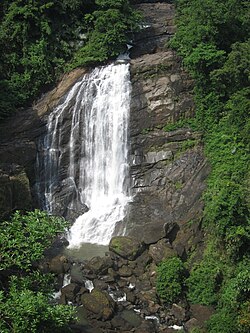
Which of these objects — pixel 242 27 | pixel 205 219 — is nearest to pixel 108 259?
pixel 205 219

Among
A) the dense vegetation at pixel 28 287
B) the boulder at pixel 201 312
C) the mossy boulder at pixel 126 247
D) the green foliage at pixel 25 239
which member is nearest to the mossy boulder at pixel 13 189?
the mossy boulder at pixel 126 247

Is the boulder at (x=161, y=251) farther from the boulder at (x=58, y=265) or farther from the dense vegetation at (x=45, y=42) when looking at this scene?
the dense vegetation at (x=45, y=42)

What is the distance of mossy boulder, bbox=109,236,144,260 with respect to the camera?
2062cm

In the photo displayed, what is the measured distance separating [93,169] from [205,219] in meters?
7.38

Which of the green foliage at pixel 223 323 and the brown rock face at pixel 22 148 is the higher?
the brown rock face at pixel 22 148

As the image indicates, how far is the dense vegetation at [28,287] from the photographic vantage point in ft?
38.8

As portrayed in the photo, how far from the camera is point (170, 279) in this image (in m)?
18.7

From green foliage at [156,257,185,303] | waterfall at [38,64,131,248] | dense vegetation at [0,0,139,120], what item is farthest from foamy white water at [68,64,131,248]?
green foliage at [156,257,185,303]

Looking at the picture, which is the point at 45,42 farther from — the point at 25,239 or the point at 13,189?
the point at 25,239

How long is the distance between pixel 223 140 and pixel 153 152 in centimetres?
373

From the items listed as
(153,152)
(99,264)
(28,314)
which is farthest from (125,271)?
(28,314)

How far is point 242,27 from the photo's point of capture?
88.2ft

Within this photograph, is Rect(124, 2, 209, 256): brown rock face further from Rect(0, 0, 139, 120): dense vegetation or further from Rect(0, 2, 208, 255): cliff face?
Rect(0, 0, 139, 120): dense vegetation

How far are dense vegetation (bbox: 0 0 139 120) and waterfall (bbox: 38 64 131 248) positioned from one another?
2585 mm
